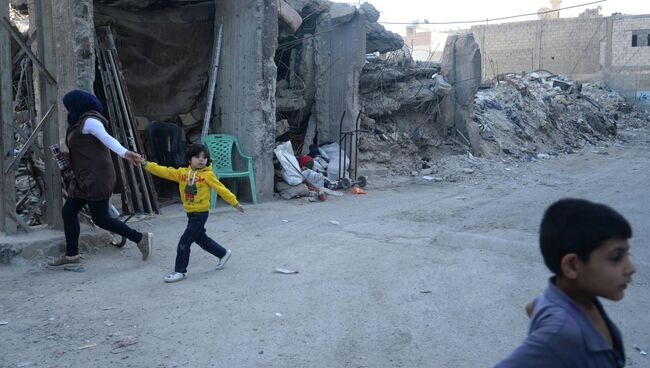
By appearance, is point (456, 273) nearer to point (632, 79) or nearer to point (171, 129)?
point (171, 129)

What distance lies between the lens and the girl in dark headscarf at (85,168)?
5078 millimetres

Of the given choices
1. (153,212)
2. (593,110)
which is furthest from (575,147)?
(153,212)

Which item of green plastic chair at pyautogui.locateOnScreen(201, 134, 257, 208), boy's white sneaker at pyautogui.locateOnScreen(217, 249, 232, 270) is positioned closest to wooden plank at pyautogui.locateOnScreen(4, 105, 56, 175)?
boy's white sneaker at pyautogui.locateOnScreen(217, 249, 232, 270)

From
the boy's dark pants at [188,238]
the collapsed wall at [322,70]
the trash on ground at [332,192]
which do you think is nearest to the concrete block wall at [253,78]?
the trash on ground at [332,192]

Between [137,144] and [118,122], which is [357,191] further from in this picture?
[118,122]

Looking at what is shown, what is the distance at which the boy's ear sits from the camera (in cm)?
169

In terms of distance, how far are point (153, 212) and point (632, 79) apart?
29.1 meters

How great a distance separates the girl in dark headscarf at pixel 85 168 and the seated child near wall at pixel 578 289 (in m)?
4.15

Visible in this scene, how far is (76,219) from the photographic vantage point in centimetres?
520

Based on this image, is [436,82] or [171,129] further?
[436,82]

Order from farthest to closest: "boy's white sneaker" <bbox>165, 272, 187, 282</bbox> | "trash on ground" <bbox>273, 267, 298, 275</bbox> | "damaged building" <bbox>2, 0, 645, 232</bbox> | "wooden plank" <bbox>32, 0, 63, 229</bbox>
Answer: "damaged building" <bbox>2, 0, 645, 232</bbox>, "wooden plank" <bbox>32, 0, 63, 229</bbox>, "trash on ground" <bbox>273, 267, 298, 275</bbox>, "boy's white sneaker" <bbox>165, 272, 187, 282</bbox>

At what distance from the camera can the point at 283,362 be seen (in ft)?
11.4

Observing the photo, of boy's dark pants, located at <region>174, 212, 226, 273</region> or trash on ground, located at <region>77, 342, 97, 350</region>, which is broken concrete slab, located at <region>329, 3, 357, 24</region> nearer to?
boy's dark pants, located at <region>174, 212, 226, 273</region>

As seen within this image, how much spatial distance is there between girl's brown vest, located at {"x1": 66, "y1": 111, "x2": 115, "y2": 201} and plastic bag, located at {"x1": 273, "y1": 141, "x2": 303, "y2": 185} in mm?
4179
